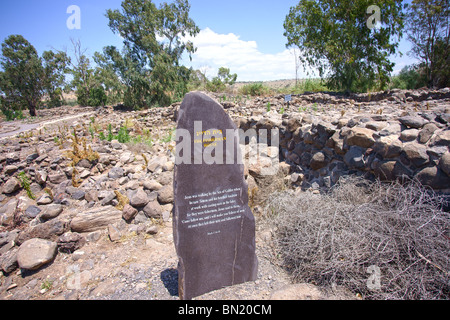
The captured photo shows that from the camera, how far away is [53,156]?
5.31 metres

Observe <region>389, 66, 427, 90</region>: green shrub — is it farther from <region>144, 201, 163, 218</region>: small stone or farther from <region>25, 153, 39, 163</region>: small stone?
<region>25, 153, 39, 163</region>: small stone

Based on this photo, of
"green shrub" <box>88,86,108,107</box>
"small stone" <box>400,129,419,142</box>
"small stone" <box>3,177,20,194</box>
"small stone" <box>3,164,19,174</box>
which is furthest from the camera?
"green shrub" <box>88,86,108,107</box>

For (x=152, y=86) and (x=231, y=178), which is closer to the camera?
(x=231, y=178)

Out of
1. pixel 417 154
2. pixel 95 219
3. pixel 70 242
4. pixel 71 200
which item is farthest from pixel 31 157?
pixel 417 154

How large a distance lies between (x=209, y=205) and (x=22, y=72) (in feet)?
84.2

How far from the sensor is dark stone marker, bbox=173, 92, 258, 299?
2.31 meters

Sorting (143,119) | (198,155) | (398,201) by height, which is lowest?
(398,201)

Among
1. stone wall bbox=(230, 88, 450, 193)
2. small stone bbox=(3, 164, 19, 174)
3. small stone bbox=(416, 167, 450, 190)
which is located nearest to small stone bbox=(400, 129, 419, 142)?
stone wall bbox=(230, 88, 450, 193)

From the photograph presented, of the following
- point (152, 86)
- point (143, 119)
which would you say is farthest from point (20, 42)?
point (143, 119)

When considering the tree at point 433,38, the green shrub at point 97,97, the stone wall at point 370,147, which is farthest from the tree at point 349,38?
the green shrub at point 97,97

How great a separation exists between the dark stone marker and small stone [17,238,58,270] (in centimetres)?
185
